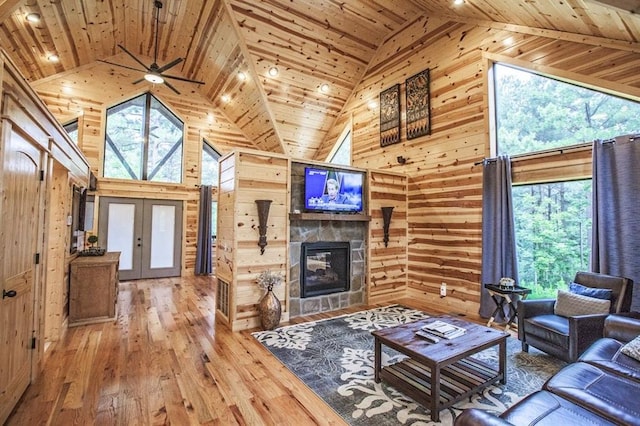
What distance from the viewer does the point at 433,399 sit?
2.14 metres

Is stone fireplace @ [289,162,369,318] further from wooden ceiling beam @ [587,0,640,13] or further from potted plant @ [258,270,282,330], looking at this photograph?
wooden ceiling beam @ [587,0,640,13]

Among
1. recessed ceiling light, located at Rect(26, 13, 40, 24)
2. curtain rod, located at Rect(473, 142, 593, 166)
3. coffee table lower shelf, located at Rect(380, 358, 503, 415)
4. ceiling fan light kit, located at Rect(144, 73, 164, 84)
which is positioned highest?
recessed ceiling light, located at Rect(26, 13, 40, 24)

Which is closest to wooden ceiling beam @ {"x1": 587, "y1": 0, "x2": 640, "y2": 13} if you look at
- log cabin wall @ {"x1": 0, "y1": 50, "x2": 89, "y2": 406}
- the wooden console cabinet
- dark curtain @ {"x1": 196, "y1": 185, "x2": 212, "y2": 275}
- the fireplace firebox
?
the fireplace firebox

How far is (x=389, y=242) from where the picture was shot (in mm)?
5418

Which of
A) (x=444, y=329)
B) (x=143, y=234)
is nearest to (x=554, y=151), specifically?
(x=444, y=329)

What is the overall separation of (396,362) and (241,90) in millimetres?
6254

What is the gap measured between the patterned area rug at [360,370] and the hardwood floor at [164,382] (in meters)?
0.15

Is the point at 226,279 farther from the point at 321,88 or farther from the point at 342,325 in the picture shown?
the point at 321,88

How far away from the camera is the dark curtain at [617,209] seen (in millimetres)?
3090

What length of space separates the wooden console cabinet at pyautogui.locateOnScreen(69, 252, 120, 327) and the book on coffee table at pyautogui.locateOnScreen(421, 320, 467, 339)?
402 centimetres

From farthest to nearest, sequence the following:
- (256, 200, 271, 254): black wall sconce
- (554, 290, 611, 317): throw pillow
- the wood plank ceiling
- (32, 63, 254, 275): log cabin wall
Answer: (32, 63, 254, 275): log cabin wall, the wood plank ceiling, (256, 200, 271, 254): black wall sconce, (554, 290, 611, 317): throw pillow

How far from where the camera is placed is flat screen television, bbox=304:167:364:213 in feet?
14.8

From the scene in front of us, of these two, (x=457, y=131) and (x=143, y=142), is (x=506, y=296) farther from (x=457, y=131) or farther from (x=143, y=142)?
(x=143, y=142)

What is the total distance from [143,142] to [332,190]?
5.68 metres
